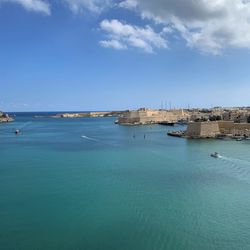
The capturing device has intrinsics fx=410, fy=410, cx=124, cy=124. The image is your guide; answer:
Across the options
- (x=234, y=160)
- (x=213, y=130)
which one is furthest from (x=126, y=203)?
(x=213, y=130)

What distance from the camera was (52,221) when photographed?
9.39 meters

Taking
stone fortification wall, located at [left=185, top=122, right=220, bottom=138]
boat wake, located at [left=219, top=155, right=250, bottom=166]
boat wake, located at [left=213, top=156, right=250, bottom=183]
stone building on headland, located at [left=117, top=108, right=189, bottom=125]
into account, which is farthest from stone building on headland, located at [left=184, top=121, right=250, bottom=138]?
stone building on headland, located at [left=117, top=108, right=189, bottom=125]

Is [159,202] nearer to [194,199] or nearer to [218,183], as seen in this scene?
[194,199]

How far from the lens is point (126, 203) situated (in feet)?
35.8

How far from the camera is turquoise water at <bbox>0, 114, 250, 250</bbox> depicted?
8320 mm

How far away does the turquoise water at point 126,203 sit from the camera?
832 cm

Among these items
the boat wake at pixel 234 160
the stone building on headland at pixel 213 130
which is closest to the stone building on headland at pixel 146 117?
the stone building on headland at pixel 213 130

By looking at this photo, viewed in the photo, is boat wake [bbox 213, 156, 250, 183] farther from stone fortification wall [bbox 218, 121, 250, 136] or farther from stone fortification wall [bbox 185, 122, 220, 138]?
stone fortification wall [bbox 218, 121, 250, 136]

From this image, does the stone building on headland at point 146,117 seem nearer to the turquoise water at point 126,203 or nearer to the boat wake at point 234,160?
the boat wake at point 234,160

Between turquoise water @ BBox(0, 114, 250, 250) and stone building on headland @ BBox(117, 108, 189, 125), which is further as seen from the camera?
stone building on headland @ BBox(117, 108, 189, 125)

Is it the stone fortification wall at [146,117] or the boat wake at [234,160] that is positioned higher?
the stone fortification wall at [146,117]

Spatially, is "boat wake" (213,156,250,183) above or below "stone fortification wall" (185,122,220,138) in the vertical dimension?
below

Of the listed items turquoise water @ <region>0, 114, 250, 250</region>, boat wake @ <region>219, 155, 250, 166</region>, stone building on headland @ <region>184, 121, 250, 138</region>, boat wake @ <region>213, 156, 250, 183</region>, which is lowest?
turquoise water @ <region>0, 114, 250, 250</region>

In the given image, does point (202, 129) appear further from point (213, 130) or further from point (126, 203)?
point (126, 203)
